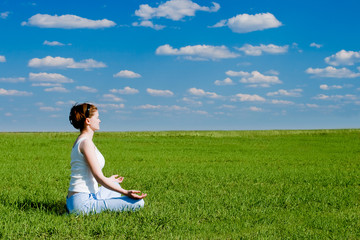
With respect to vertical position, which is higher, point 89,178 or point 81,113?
point 81,113

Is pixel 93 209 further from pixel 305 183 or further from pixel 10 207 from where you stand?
pixel 305 183

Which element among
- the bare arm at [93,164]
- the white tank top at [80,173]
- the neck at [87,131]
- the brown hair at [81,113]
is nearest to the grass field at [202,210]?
the white tank top at [80,173]

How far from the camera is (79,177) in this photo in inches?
260

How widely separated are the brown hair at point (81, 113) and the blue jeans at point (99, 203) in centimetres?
127

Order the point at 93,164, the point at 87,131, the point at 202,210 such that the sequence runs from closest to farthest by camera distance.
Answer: the point at 93,164
the point at 87,131
the point at 202,210

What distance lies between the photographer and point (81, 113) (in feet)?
21.1

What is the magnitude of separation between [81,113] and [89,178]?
1.15 meters

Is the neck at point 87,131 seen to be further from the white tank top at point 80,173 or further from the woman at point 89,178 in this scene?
the white tank top at point 80,173

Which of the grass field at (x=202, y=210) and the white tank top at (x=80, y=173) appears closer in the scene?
the grass field at (x=202, y=210)

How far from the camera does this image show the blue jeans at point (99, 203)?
21.8ft

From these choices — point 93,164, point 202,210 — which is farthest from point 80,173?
point 202,210

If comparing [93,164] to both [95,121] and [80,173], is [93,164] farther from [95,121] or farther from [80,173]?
[95,121]

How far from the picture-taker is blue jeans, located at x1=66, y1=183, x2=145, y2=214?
6645 mm

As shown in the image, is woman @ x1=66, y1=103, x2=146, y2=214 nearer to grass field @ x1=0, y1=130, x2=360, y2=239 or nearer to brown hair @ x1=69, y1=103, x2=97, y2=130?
brown hair @ x1=69, y1=103, x2=97, y2=130
